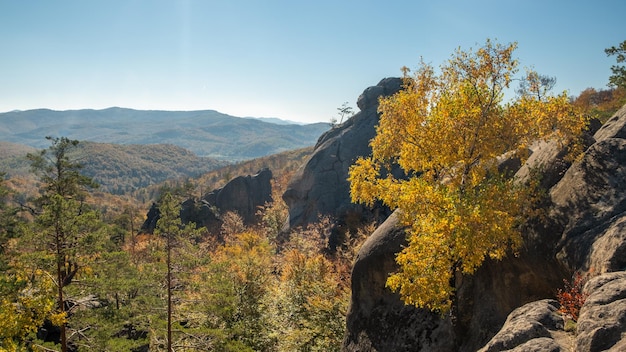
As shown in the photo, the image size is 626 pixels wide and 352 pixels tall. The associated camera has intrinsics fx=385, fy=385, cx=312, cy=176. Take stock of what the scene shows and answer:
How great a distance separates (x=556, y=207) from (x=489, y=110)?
3.85m

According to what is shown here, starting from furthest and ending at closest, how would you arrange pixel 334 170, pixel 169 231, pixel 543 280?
1. pixel 334 170
2. pixel 169 231
3. pixel 543 280

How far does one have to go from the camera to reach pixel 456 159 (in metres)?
13.3

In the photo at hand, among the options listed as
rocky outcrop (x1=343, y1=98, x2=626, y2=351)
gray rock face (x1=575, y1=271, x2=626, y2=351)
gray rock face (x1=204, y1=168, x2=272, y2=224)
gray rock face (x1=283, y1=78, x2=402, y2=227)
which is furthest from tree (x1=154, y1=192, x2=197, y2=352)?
gray rock face (x1=204, y1=168, x2=272, y2=224)

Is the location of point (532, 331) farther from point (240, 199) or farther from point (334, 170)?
point (240, 199)

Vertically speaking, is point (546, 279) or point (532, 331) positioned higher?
point (546, 279)

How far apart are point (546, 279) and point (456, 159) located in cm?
477

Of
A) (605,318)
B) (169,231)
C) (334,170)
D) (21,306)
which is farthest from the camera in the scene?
(334,170)

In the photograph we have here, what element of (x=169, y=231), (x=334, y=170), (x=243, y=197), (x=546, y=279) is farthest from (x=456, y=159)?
(x=243, y=197)

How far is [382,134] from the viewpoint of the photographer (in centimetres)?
1490

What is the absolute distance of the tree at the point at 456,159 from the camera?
10.8 metres

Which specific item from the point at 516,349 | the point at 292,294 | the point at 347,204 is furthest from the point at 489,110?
the point at 347,204

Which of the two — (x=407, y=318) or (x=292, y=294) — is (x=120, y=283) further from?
(x=407, y=318)

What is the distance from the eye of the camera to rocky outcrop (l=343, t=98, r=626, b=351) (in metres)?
8.48

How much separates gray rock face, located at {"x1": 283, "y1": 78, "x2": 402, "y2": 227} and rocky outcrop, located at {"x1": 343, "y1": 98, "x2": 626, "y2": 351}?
37.9m
